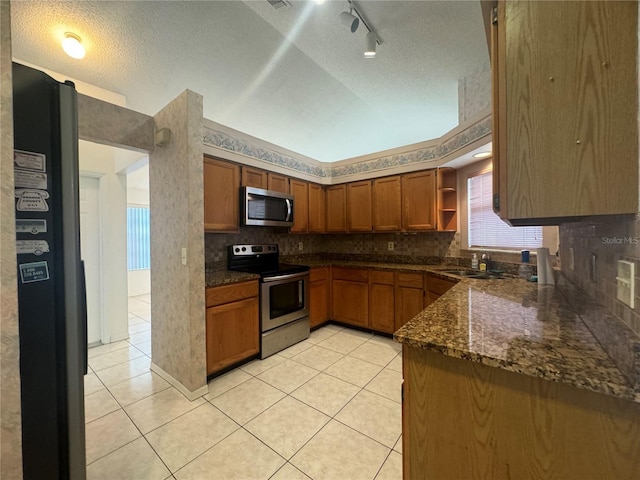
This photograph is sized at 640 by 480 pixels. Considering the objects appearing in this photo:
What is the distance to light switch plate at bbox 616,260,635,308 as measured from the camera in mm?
672

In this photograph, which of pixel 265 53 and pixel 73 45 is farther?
pixel 265 53

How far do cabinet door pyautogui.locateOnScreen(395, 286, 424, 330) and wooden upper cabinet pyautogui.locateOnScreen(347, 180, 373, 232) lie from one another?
106 centimetres

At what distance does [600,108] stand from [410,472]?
4.43 feet

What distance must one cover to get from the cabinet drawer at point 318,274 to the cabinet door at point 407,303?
3.33 feet

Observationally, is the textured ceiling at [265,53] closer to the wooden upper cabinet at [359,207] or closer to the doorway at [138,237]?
the wooden upper cabinet at [359,207]

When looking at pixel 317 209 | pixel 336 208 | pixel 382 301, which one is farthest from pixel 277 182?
pixel 382 301

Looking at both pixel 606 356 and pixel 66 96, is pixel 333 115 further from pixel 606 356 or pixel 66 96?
pixel 606 356

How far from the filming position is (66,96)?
1.00 meters

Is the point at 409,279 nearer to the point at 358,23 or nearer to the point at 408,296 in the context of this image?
the point at 408,296

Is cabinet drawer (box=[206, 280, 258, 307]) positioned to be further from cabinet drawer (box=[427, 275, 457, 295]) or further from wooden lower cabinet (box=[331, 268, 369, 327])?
cabinet drawer (box=[427, 275, 457, 295])

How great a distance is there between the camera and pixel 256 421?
1812 mm

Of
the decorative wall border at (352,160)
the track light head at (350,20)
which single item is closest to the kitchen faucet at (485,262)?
the decorative wall border at (352,160)

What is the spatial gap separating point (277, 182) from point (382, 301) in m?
2.11

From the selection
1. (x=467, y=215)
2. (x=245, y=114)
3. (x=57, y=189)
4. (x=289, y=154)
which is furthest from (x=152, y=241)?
(x=467, y=215)
